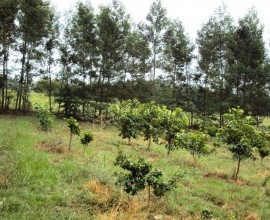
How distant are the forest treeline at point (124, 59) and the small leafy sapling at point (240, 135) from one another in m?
24.6

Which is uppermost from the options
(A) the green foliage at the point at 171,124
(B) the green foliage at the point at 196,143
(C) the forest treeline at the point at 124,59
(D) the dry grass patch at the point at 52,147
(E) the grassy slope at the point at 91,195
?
(C) the forest treeline at the point at 124,59

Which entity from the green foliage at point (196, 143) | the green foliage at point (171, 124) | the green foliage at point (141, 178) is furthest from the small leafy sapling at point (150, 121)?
the green foliage at point (141, 178)

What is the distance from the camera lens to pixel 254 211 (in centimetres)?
1111

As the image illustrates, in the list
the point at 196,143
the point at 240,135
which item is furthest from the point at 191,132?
the point at 240,135

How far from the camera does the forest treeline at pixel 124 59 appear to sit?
39.0 m

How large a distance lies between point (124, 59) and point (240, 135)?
28.9 m

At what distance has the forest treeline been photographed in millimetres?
38969

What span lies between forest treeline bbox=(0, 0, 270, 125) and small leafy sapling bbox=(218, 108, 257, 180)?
24.6m

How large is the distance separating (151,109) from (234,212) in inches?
531

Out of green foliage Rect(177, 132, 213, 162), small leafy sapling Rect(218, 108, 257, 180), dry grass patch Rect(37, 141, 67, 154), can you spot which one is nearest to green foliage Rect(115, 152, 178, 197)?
small leafy sapling Rect(218, 108, 257, 180)

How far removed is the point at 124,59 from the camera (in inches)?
1702

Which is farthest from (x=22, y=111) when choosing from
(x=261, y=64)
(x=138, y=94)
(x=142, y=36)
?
(x=261, y=64)

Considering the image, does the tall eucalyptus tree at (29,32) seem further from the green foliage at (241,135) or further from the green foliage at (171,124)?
the green foliage at (241,135)

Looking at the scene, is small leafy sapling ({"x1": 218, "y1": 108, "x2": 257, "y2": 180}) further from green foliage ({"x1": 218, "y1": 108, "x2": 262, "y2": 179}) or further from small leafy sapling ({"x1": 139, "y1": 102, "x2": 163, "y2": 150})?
small leafy sapling ({"x1": 139, "y1": 102, "x2": 163, "y2": 150})
